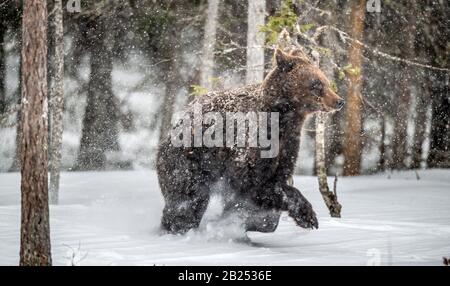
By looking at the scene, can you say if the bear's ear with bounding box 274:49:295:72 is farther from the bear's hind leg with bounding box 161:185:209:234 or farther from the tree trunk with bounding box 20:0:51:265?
the tree trunk with bounding box 20:0:51:265

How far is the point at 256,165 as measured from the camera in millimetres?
6426

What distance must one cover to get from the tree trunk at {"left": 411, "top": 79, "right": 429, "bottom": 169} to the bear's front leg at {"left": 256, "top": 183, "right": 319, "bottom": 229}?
11.4 metres

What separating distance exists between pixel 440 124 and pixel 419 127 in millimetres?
913

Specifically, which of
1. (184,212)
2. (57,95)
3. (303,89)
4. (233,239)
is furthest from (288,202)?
(57,95)

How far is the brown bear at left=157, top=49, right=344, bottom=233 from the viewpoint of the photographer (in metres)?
6.50

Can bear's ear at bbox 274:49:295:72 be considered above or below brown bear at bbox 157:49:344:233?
above

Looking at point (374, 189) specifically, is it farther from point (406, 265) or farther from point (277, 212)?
point (406, 265)

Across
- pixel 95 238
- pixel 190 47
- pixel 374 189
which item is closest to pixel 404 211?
pixel 374 189

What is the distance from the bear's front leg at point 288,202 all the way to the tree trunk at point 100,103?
12.1 m

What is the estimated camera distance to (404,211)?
10117mm

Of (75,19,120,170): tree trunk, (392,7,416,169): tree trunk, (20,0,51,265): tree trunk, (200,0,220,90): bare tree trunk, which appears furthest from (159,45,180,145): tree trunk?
(20,0,51,265): tree trunk

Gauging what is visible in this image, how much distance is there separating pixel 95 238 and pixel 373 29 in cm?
1174

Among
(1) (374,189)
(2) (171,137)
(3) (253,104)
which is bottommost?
(1) (374,189)

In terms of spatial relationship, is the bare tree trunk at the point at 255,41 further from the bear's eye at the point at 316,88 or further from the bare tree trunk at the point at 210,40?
the bear's eye at the point at 316,88
